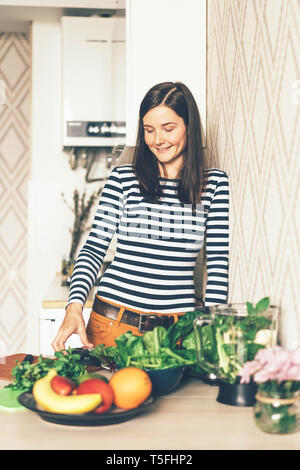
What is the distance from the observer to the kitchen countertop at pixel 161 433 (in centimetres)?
83

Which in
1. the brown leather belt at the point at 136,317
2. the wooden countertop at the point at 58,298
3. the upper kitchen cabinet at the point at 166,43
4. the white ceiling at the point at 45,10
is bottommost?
the wooden countertop at the point at 58,298

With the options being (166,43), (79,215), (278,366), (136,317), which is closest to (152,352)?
(278,366)

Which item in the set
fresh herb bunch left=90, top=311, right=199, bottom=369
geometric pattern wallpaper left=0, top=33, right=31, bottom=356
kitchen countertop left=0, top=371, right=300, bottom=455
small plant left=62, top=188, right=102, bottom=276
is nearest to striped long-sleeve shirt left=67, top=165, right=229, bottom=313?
fresh herb bunch left=90, top=311, right=199, bottom=369

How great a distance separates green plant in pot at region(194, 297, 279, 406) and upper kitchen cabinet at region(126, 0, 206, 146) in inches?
38.2

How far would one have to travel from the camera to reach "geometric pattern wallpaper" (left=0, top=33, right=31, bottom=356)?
3.50 m

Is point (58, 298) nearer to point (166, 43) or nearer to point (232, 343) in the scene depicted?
point (166, 43)

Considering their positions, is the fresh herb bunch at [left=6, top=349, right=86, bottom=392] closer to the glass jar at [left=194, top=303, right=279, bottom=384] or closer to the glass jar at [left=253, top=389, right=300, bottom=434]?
the glass jar at [left=194, top=303, right=279, bottom=384]

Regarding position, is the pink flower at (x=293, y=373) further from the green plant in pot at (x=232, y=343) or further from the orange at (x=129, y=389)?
the orange at (x=129, y=389)

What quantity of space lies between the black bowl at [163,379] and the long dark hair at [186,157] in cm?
53

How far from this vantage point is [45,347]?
2.33 meters

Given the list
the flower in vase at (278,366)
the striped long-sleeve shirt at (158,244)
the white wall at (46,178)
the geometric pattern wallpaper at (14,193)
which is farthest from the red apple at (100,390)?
the geometric pattern wallpaper at (14,193)

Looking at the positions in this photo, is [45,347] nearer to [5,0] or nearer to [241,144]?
[241,144]

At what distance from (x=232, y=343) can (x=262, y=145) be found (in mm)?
476

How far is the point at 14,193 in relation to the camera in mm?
3529
